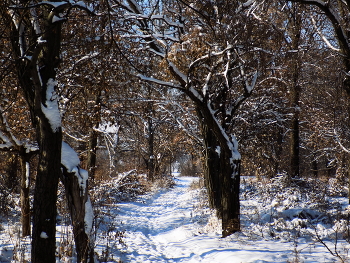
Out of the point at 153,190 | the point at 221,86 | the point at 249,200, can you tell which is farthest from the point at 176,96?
the point at 153,190

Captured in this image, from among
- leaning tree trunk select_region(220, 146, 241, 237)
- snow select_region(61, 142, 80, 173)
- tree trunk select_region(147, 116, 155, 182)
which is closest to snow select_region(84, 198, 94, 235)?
snow select_region(61, 142, 80, 173)

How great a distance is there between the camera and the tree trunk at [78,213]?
5113 mm

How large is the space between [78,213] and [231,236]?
375 cm

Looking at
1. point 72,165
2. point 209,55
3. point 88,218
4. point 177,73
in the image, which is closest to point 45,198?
point 72,165

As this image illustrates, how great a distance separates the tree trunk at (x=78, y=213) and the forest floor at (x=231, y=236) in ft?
2.33

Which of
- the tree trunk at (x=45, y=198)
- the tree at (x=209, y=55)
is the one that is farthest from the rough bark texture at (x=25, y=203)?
the tree at (x=209, y=55)

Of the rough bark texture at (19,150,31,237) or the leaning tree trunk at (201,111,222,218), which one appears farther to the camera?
the leaning tree trunk at (201,111,222,218)

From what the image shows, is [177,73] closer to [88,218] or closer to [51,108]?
[51,108]

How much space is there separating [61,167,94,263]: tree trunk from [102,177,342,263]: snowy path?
51.3 inches

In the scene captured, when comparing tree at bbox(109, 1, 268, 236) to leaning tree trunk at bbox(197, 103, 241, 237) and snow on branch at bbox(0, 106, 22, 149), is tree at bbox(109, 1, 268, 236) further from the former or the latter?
snow on branch at bbox(0, 106, 22, 149)

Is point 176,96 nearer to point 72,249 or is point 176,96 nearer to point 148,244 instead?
point 148,244

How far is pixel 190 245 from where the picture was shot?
22.6ft

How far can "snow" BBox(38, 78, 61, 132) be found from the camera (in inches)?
174

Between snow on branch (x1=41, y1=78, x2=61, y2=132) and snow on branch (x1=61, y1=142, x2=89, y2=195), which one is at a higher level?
snow on branch (x1=41, y1=78, x2=61, y2=132)
